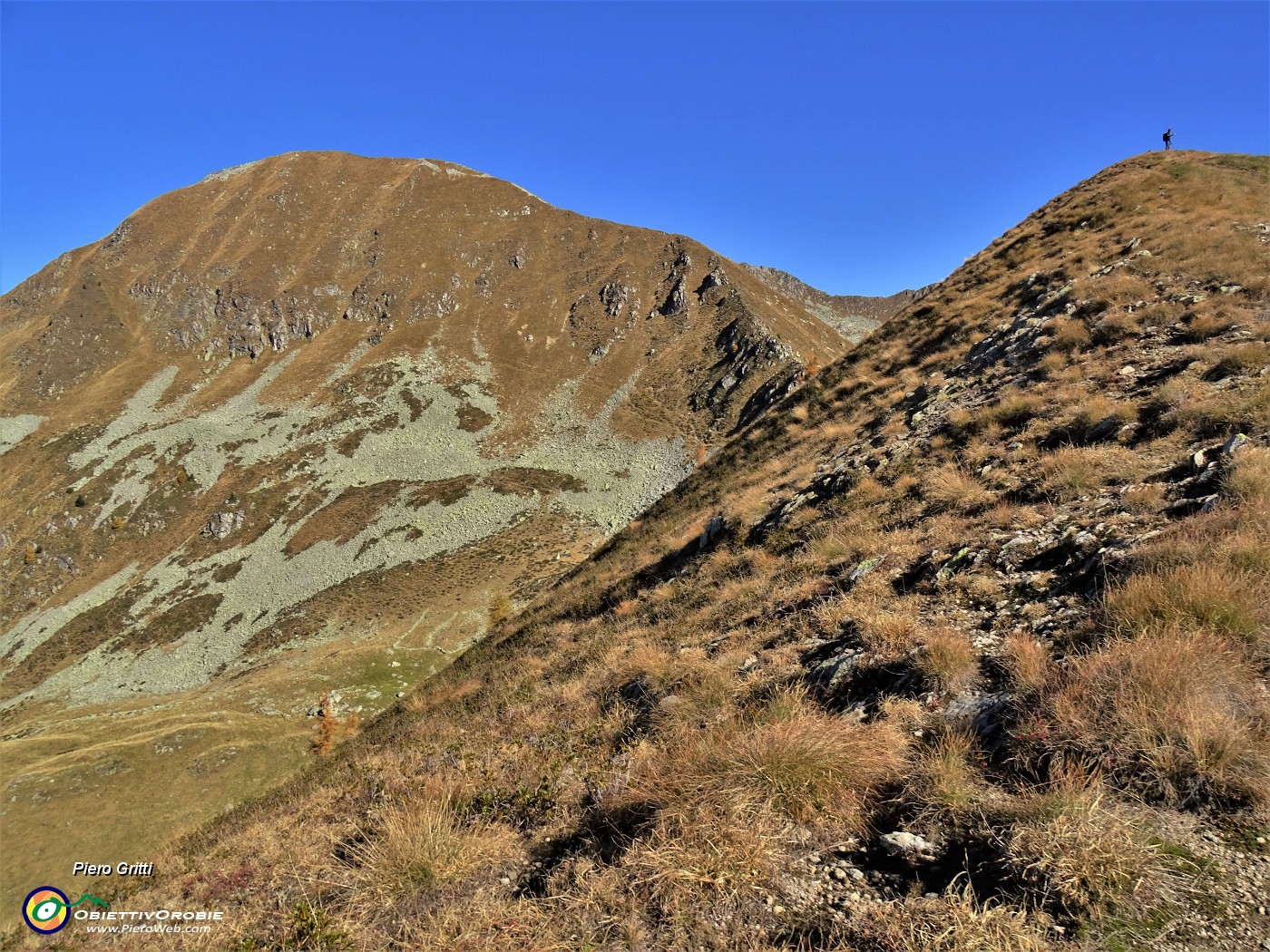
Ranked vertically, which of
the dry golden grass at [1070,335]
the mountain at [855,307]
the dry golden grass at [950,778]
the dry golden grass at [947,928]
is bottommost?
the dry golden grass at [947,928]

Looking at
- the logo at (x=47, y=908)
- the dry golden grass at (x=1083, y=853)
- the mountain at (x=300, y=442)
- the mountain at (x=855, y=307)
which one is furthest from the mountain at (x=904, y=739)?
the mountain at (x=855, y=307)

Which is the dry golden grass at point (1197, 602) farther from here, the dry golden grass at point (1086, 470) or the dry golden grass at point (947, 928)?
the dry golden grass at point (1086, 470)

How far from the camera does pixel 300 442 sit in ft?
240

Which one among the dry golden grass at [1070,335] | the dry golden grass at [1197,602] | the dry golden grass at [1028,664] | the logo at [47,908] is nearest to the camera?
the dry golden grass at [1197,602]

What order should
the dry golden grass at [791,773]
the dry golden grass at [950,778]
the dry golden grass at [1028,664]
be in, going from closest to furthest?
the dry golden grass at [950,778]
the dry golden grass at [791,773]
the dry golden grass at [1028,664]

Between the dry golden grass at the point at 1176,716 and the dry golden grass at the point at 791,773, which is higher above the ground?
the dry golden grass at the point at 1176,716

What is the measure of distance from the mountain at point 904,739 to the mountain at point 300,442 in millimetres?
→ 28668

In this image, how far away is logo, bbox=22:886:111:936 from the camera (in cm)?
687

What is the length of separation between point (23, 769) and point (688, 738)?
4708 centimetres

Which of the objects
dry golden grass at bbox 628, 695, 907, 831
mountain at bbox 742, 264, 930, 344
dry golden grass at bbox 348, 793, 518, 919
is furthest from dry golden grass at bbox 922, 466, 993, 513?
mountain at bbox 742, 264, 930, 344

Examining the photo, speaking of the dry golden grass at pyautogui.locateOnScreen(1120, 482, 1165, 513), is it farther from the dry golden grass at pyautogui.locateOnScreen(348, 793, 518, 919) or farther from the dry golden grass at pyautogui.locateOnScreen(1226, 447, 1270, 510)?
the dry golden grass at pyautogui.locateOnScreen(348, 793, 518, 919)

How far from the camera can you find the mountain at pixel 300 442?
35.0 m

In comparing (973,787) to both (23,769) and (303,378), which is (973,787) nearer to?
(23,769)

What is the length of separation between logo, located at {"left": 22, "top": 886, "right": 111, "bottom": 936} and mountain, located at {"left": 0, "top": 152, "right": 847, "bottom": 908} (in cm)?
2388
